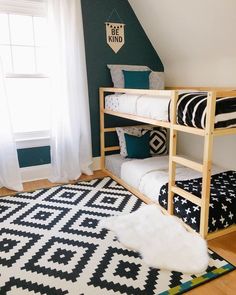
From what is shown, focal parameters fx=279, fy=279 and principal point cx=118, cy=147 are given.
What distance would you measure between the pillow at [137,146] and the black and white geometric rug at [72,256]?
64cm

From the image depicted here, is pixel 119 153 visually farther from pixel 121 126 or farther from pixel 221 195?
pixel 221 195

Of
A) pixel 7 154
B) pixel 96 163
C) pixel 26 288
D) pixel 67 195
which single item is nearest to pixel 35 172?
pixel 7 154

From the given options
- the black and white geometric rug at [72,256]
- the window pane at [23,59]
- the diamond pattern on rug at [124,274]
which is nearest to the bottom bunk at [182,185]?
the black and white geometric rug at [72,256]

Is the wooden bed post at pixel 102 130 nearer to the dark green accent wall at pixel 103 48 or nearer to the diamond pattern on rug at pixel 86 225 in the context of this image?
the dark green accent wall at pixel 103 48

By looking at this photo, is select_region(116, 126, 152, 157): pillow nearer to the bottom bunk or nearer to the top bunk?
the bottom bunk

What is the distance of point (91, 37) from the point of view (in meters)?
3.29

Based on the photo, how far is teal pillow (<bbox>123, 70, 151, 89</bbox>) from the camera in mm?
3330

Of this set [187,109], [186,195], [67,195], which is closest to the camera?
[187,109]

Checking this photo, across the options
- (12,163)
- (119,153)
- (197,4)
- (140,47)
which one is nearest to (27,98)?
(12,163)

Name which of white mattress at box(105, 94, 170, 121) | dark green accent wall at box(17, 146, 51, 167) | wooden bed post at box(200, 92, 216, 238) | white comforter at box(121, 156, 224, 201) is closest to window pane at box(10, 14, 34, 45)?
white mattress at box(105, 94, 170, 121)

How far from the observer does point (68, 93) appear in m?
3.10

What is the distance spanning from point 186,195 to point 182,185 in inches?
8.5

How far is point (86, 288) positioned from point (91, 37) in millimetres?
2710

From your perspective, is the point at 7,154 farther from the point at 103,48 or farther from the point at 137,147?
the point at 103,48
